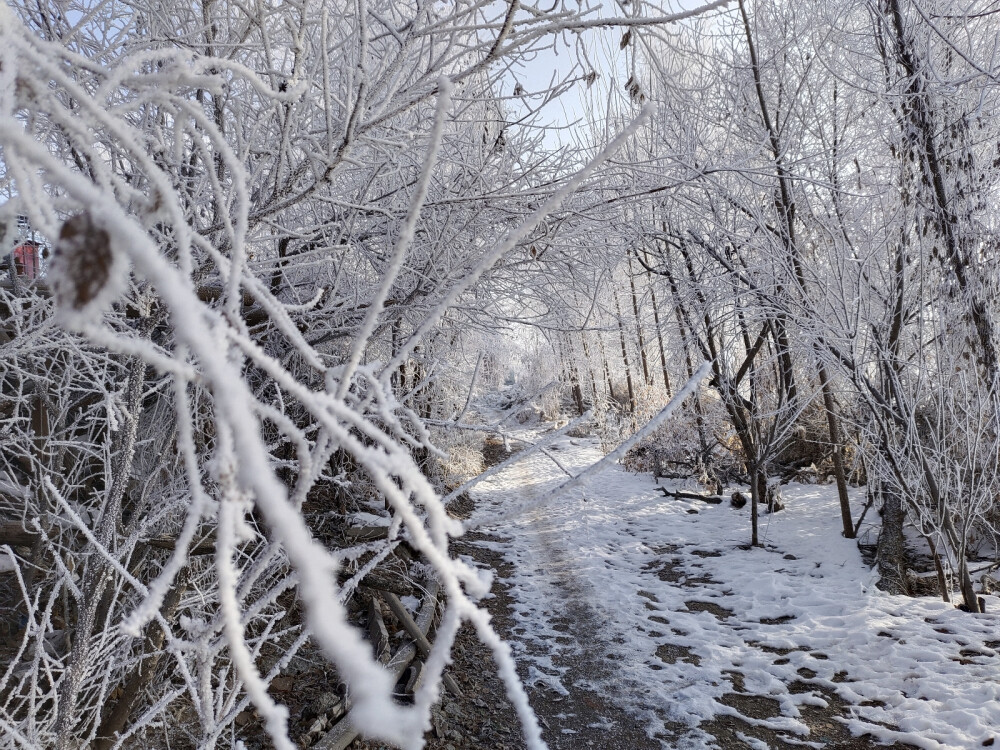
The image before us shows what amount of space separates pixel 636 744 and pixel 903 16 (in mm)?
6177

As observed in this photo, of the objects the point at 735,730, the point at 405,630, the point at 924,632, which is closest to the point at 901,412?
the point at 924,632

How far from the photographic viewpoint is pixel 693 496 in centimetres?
1032

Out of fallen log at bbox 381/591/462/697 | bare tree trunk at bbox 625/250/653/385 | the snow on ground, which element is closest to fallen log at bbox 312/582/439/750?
fallen log at bbox 381/591/462/697

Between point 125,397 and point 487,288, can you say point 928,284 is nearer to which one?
point 487,288

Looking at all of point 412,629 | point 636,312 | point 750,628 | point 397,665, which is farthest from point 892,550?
point 397,665

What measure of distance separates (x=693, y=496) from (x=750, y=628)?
4878mm

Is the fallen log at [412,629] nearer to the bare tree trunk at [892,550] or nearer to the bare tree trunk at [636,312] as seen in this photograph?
the bare tree trunk at [636,312]

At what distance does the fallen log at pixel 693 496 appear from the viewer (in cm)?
1012

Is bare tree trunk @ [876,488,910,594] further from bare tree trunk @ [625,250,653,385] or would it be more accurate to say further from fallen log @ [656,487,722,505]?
fallen log @ [656,487,722,505]

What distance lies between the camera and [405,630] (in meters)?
5.50

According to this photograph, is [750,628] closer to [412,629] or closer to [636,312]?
[412,629]

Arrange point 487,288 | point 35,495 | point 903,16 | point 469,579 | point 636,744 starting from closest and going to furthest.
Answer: point 469,579
point 35,495
point 636,744
point 487,288
point 903,16

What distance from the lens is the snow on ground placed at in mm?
4094

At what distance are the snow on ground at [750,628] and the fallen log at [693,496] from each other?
1079 millimetres
